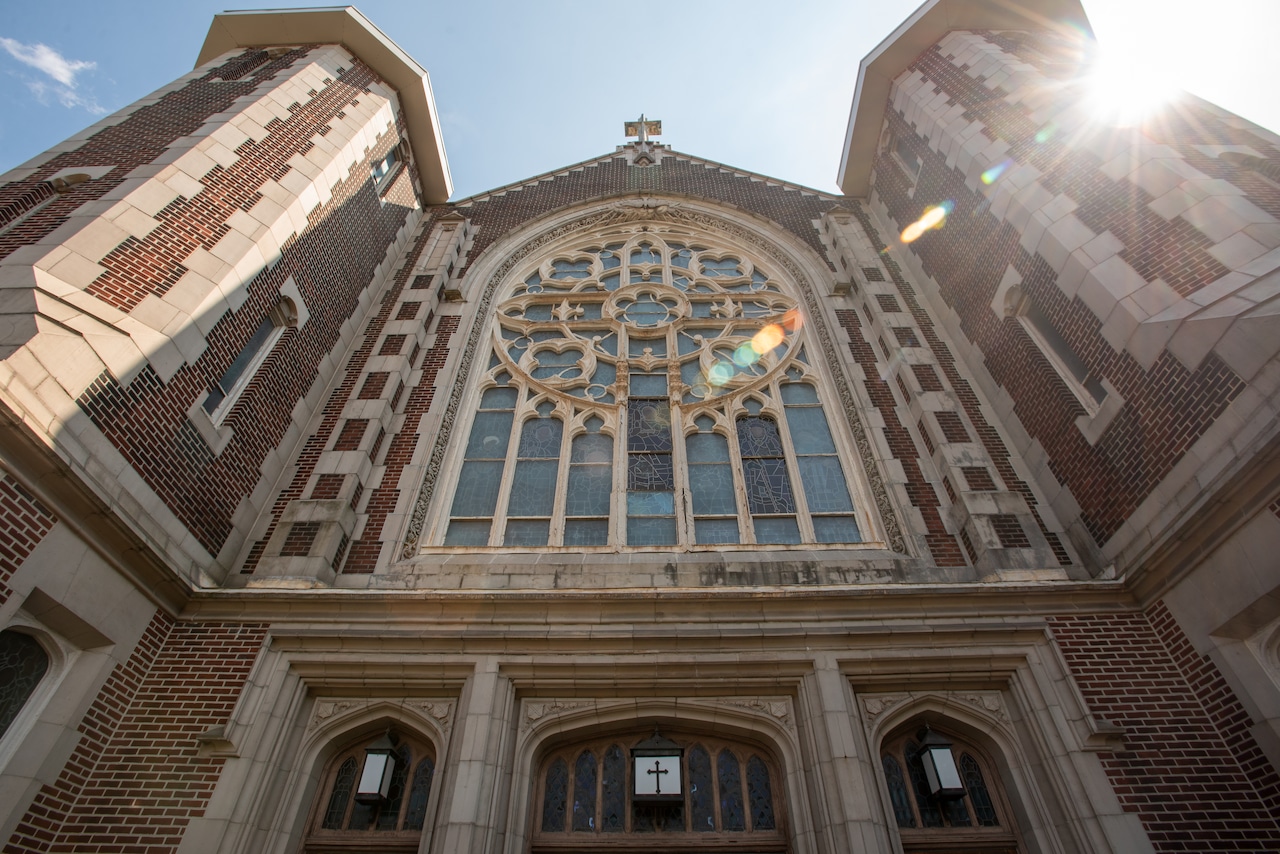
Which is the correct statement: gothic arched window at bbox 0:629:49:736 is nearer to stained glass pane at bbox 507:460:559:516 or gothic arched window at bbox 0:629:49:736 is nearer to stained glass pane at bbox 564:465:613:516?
stained glass pane at bbox 507:460:559:516

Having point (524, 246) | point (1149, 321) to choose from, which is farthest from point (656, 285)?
point (1149, 321)

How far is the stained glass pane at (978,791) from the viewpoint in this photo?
625cm

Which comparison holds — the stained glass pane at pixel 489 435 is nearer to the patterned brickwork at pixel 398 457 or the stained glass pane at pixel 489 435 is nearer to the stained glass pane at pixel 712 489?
the patterned brickwork at pixel 398 457

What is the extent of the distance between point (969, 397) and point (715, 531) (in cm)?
420

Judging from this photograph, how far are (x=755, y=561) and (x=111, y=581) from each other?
5893mm

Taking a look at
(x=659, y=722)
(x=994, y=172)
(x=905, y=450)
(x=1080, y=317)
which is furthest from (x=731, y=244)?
(x=659, y=722)

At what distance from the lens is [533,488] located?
Result: 9422 millimetres

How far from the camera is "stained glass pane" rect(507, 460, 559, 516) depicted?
912 cm

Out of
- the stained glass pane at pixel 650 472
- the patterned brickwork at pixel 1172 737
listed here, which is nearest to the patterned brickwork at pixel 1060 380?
the patterned brickwork at pixel 1172 737

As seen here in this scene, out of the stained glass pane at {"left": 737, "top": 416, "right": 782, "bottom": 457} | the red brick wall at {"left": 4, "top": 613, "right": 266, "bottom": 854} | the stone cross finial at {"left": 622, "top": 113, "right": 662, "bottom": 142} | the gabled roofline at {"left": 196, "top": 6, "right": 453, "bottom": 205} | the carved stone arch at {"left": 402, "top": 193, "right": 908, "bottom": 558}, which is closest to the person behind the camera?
the red brick wall at {"left": 4, "top": 613, "right": 266, "bottom": 854}

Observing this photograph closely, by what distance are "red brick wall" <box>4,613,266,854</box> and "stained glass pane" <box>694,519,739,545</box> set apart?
15.1 feet

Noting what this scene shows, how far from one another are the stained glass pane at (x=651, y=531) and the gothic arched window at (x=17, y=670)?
211 inches

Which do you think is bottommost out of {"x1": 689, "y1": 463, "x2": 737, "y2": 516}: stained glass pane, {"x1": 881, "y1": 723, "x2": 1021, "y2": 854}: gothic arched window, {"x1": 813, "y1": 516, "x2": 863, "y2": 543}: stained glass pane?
{"x1": 881, "y1": 723, "x2": 1021, "y2": 854}: gothic arched window

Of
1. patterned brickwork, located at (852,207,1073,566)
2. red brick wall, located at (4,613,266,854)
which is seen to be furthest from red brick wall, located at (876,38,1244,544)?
red brick wall, located at (4,613,266,854)
